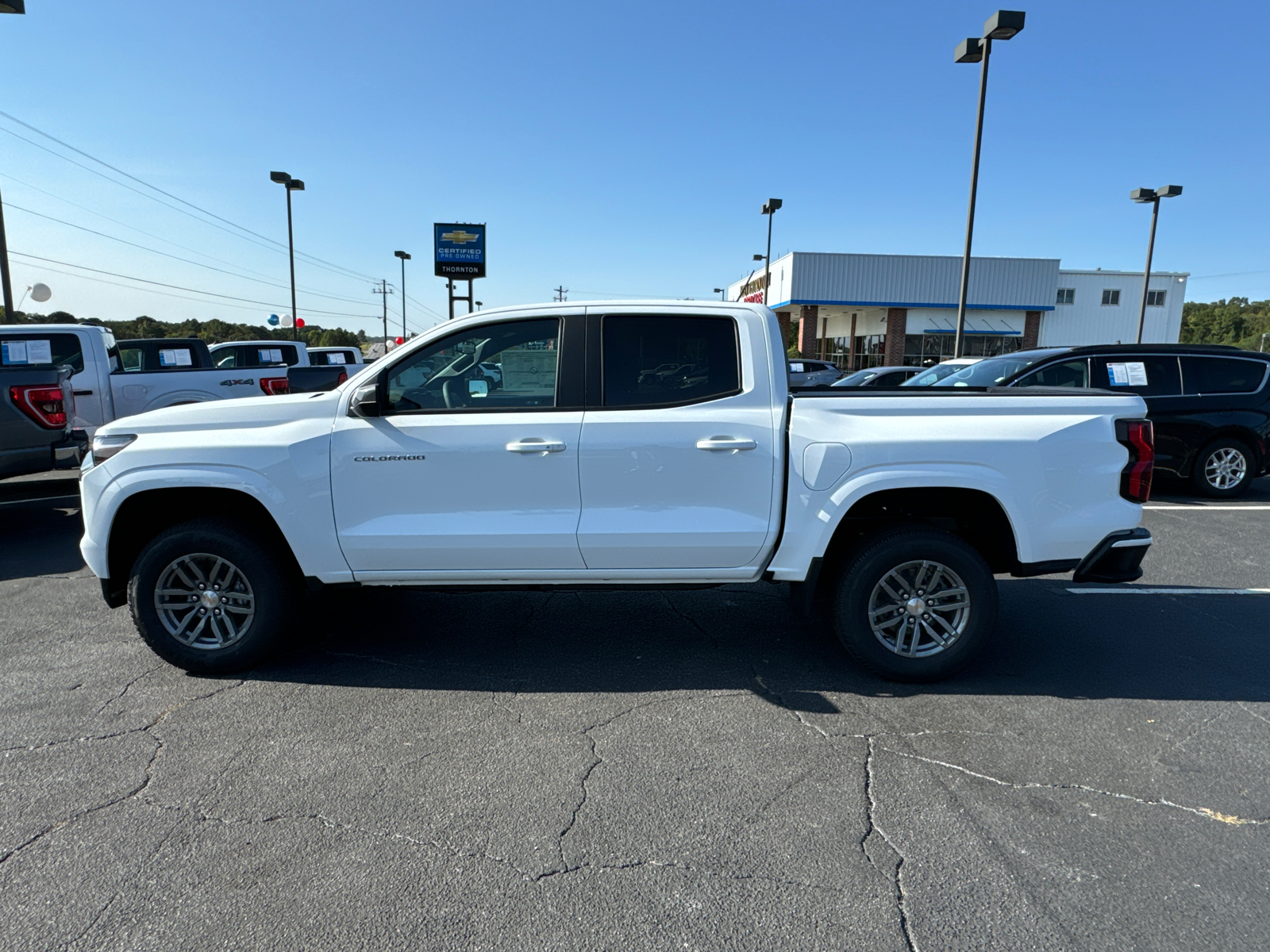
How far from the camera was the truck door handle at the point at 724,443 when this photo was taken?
3.85m

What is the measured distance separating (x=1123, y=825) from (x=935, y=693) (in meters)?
1.17

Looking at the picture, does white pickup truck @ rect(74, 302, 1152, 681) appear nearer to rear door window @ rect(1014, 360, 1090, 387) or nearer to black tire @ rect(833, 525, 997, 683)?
black tire @ rect(833, 525, 997, 683)

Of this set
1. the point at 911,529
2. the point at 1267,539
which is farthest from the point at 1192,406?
the point at 911,529

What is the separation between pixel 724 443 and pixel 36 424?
277 inches

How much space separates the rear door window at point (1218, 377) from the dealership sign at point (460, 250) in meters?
36.3

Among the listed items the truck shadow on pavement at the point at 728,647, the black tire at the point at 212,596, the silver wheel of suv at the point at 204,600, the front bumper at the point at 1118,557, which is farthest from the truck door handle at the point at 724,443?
the silver wheel of suv at the point at 204,600

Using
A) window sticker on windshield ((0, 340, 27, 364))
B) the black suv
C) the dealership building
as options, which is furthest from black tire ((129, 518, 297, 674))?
the dealership building

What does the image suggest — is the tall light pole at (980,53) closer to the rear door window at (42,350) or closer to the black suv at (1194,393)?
the black suv at (1194,393)

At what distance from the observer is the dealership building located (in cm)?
3762

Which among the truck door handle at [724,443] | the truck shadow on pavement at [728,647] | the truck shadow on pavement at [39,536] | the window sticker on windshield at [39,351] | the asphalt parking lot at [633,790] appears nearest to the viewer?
the asphalt parking lot at [633,790]

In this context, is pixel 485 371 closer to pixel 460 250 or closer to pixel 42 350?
pixel 42 350

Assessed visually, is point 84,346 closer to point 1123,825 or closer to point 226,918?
point 226,918

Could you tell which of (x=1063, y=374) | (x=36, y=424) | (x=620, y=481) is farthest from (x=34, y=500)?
(x=1063, y=374)

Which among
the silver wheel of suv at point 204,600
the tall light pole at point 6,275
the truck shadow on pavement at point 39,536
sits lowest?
the truck shadow on pavement at point 39,536
